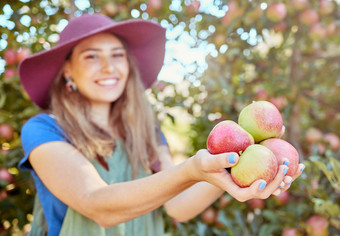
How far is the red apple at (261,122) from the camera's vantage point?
113cm

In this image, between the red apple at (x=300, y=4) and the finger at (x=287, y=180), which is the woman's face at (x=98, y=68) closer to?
the finger at (x=287, y=180)

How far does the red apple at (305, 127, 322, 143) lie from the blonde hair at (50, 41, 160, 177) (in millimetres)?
972

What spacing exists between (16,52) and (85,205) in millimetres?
1306

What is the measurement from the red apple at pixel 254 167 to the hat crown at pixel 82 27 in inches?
34.4

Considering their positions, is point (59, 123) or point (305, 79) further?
point (305, 79)

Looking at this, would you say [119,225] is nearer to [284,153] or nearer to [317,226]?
[284,153]

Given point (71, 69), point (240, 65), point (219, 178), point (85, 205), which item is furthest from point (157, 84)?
point (219, 178)

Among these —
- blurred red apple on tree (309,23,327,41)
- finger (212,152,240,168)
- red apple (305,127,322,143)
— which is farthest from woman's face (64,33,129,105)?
red apple (305,127,322,143)

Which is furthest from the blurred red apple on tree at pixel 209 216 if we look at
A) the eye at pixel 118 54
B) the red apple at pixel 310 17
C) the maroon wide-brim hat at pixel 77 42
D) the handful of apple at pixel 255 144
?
the handful of apple at pixel 255 144

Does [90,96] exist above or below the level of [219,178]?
below

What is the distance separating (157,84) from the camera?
238cm

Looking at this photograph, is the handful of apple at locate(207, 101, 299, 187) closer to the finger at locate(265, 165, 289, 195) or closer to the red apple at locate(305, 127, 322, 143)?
the finger at locate(265, 165, 289, 195)

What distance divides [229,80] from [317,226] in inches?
35.7

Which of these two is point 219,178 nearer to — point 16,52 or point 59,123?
point 59,123
